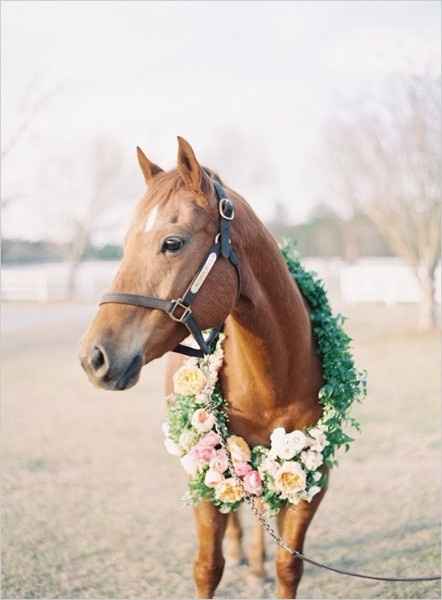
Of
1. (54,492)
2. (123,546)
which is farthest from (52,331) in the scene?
(123,546)

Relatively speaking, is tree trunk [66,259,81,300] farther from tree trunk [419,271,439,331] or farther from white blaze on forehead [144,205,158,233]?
white blaze on forehead [144,205,158,233]

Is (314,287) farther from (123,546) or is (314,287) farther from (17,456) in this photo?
(17,456)

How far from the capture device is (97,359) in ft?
5.72

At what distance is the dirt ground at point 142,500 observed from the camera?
3.73 metres

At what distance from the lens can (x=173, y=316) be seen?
1.90m

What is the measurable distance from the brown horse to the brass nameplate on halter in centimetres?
2

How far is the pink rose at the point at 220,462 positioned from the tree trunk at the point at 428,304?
1045cm

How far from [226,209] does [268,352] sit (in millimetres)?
602

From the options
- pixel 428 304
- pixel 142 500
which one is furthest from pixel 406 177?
pixel 142 500

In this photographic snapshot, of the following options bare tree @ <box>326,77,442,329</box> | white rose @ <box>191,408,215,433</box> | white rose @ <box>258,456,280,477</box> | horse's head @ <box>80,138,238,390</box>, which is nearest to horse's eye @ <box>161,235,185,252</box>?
horse's head @ <box>80,138,238,390</box>

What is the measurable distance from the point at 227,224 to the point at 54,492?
3.84 m

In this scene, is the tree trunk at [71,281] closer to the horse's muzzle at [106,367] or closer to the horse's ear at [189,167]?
the horse's ear at [189,167]

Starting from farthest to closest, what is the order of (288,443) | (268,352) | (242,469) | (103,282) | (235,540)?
(103,282) → (235,540) → (242,469) → (288,443) → (268,352)

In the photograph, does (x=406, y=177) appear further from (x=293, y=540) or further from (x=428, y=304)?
(x=293, y=540)
